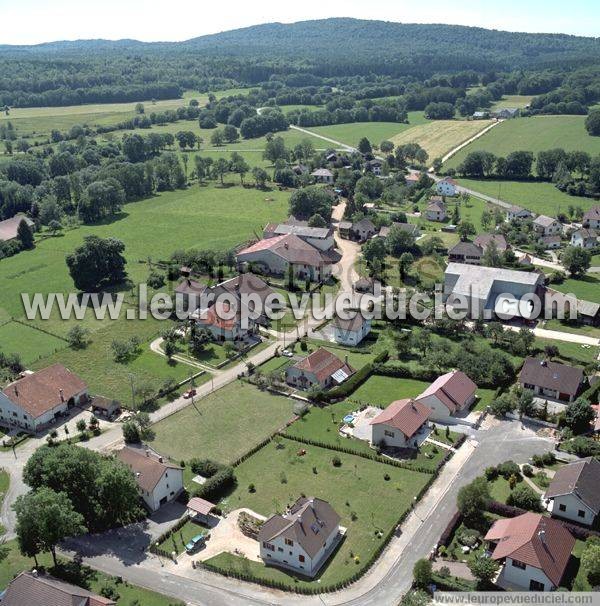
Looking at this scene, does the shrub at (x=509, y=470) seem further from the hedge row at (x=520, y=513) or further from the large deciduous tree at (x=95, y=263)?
the large deciduous tree at (x=95, y=263)

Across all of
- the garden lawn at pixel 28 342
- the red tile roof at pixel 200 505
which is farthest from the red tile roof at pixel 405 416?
the garden lawn at pixel 28 342

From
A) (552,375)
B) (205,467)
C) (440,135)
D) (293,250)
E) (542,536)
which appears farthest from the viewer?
(440,135)

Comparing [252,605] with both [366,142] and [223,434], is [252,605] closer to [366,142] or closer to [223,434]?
[223,434]

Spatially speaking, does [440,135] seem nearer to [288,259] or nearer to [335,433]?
[288,259]

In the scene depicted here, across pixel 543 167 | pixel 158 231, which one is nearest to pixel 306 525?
pixel 158 231

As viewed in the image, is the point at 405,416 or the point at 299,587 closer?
the point at 299,587

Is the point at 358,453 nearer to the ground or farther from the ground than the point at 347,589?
farther from the ground
